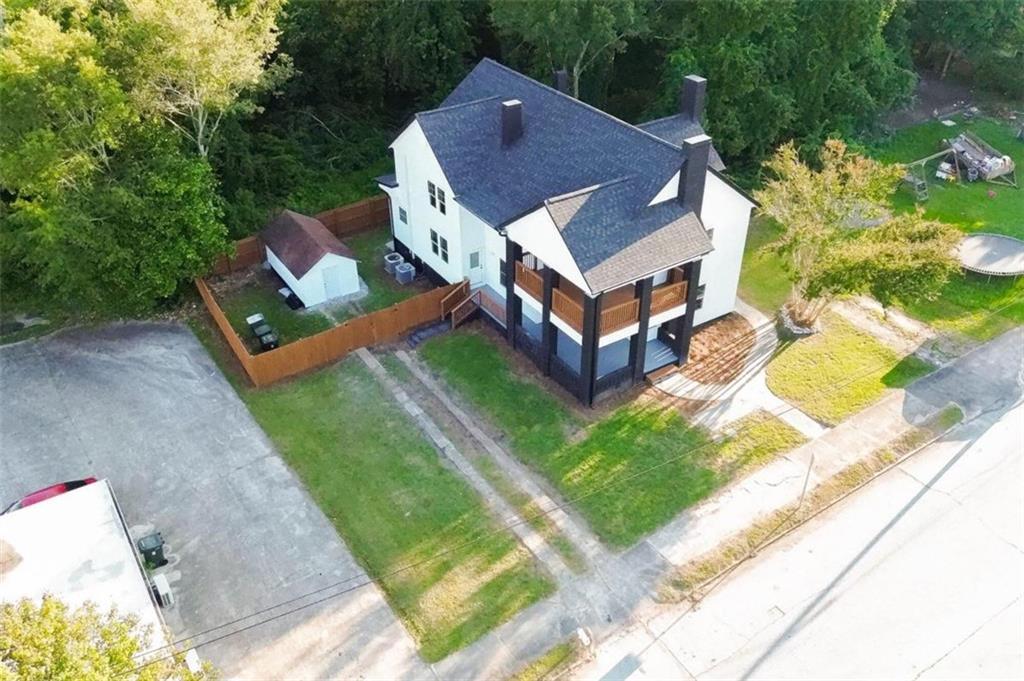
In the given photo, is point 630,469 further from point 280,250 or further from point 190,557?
point 280,250

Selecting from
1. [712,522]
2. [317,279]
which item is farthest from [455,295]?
[712,522]

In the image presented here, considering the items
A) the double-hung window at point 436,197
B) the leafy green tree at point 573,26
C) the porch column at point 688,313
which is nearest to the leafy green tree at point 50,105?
the double-hung window at point 436,197

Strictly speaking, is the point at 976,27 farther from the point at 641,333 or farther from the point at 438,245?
the point at 438,245

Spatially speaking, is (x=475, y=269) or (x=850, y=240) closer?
(x=850, y=240)

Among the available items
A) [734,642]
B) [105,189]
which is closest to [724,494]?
[734,642]

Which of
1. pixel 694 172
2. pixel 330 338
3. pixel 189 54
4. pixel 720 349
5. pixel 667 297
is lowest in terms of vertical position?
pixel 720 349

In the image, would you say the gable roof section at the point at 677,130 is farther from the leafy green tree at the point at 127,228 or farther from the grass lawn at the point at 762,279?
the leafy green tree at the point at 127,228
